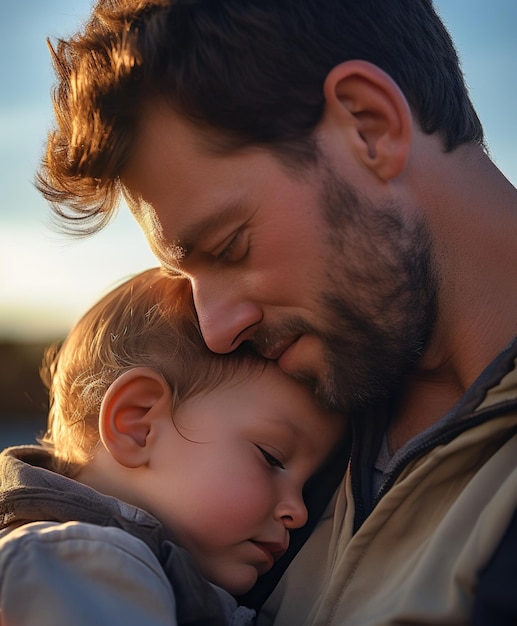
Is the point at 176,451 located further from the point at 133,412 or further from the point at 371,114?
the point at 371,114

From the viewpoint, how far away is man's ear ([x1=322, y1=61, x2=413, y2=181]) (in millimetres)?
2430

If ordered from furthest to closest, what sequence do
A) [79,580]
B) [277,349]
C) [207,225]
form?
1. [277,349]
2. [207,225]
3. [79,580]

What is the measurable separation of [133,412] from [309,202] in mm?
739

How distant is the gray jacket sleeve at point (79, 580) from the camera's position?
1.72 metres

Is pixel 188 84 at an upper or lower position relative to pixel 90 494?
upper

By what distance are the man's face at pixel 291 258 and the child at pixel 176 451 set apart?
14cm

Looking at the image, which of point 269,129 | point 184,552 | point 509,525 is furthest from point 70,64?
point 509,525

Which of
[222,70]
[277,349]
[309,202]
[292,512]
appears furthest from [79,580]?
[222,70]

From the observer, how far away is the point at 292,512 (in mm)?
2465

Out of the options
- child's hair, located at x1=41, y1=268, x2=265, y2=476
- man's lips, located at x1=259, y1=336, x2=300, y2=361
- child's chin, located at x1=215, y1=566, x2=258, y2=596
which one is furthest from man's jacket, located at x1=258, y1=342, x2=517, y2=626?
child's hair, located at x1=41, y1=268, x2=265, y2=476

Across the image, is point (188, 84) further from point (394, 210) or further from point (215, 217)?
point (394, 210)

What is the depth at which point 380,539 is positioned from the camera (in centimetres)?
208

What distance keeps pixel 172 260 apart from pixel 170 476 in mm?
582

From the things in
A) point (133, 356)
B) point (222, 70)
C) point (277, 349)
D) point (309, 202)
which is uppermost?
point (222, 70)
